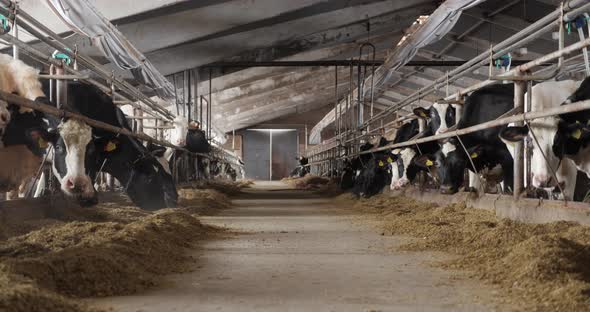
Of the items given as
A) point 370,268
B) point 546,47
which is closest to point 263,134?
point 546,47

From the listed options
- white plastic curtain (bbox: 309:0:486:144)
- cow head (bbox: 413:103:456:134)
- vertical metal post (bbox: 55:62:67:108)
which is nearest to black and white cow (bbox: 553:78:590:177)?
cow head (bbox: 413:103:456:134)

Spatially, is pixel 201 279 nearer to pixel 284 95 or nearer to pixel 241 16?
pixel 241 16

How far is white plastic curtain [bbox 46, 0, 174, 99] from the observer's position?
8.35 meters

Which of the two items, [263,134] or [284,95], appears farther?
[263,134]

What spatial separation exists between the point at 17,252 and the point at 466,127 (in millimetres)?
5919

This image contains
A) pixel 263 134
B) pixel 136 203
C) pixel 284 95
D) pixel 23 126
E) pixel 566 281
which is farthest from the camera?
pixel 263 134

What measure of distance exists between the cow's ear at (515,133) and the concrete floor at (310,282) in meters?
1.45

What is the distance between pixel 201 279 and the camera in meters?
3.86

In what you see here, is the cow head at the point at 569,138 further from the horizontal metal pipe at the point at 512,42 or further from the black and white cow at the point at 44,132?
the black and white cow at the point at 44,132

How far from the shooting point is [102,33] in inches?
375

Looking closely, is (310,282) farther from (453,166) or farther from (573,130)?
(453,166)

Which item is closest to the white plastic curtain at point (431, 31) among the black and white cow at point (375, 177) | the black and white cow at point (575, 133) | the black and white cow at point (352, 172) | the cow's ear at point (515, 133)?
the black and white cow at point (375, 177)

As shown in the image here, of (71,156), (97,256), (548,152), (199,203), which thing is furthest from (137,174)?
(97,256)

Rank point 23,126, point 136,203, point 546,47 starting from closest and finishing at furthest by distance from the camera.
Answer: point 23,126
point 136,203
point 546,47
